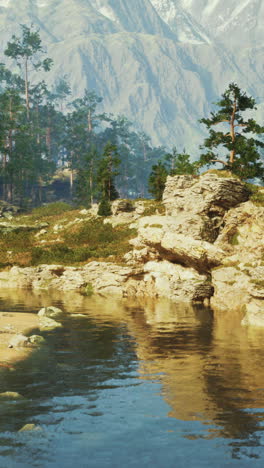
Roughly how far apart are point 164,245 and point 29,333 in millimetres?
15320

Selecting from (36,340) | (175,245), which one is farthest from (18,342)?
(175,245)

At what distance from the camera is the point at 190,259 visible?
34969 mm

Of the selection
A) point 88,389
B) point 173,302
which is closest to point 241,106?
point 173,302

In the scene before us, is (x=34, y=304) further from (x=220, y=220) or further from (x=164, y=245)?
(x=220, y=220)

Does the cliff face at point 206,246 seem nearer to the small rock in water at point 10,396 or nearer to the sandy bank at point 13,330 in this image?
the sandy bank at point 13,330

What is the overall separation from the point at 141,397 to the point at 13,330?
9.86 meters

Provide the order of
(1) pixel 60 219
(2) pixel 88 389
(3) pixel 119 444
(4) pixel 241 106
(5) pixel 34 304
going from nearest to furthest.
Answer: (3) pixel 119 444 → (2) pixel 88 389 → (5) pixel 34 304 → (4) pixel 241 106 → (1) pixel 60 219

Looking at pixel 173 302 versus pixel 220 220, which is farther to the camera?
pixel 220 220

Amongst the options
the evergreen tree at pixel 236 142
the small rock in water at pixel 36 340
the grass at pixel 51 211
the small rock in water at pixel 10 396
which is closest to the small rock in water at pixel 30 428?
the small rock in water at pixel 10 396

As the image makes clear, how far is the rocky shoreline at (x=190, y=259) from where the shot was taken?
106 feet

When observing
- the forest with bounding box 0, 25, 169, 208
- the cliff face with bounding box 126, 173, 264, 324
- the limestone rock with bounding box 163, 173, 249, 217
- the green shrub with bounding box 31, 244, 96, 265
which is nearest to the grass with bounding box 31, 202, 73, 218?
the forest with bounding box 0, 25, 169, 208

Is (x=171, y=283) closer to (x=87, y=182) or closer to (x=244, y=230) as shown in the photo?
(x=244, y=230)

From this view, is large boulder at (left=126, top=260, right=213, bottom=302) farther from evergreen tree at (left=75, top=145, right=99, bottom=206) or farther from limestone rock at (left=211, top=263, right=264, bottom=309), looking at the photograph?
evergreen tree at (left=75, top=145, right=99, bottom=206)

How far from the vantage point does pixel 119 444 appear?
10258 millimetres
